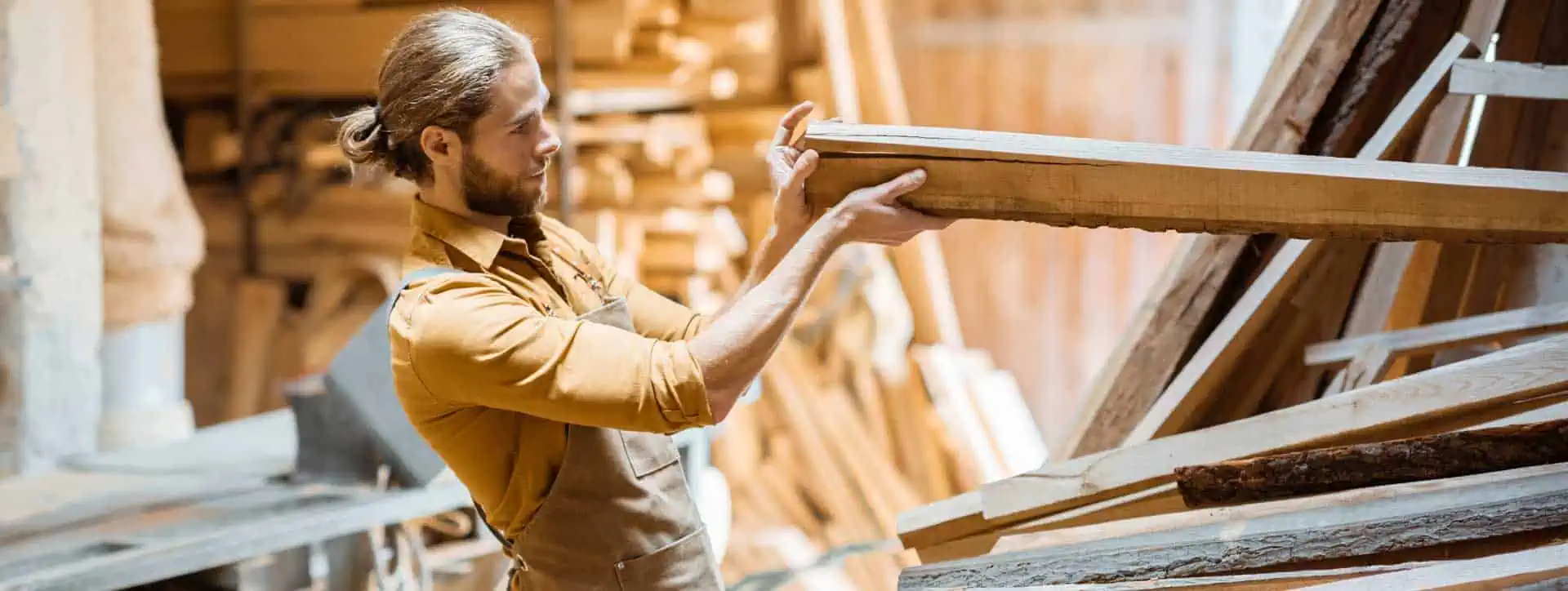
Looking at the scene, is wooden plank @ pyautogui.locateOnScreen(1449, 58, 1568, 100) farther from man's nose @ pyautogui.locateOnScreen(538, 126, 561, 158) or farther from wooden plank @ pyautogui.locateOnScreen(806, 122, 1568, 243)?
man's nose @ pyautogui.locateOnScreen(538, 126, 561, 158)

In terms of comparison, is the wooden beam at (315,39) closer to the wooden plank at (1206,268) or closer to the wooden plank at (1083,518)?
the wooden plank at (1206,268)

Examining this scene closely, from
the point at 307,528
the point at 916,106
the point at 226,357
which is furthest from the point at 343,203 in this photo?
the point at 307,528

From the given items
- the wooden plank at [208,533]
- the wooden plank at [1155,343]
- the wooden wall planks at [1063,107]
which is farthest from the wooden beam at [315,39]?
the wooden plank at [1155,343]

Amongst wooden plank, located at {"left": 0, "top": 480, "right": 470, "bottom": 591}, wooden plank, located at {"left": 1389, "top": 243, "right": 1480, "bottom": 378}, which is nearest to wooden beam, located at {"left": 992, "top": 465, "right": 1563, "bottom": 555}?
wooden plank, located at {"left": 1389, "top": 243, "right": 1480, "bottom": 378}

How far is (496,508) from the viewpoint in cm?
255

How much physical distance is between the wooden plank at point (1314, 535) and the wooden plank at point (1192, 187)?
15.3 inches

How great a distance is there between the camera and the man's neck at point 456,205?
8.29 ft

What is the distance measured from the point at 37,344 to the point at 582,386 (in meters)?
3.09

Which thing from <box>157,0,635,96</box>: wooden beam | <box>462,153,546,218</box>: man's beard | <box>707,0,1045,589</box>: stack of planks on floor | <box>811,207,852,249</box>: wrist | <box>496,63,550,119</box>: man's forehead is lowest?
<box>707,0,1045,589</box>: stack of planks on floor

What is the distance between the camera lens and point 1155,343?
305 cm

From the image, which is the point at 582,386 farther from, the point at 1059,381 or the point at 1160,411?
the point at 1059,381

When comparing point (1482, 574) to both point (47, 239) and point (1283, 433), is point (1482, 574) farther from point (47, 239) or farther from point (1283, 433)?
point (47, 239)

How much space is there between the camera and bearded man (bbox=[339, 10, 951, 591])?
225 centimetres

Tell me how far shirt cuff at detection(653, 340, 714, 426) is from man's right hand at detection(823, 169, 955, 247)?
0.31 m
